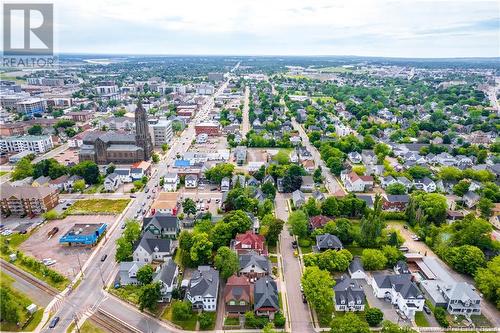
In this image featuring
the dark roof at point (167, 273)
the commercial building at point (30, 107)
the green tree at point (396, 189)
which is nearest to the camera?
the dark roof at point (167, 273)

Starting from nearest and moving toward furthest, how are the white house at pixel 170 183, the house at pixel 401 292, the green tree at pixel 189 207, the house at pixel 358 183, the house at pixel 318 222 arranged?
the house at pixel 401 292 < the house at pixel 318 222 < the green tree at pixel 189 207 < the house at pixel 358 183 < the white house at pixel 170 183

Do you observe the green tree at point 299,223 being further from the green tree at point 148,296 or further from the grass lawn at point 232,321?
the green tree at point 148,296

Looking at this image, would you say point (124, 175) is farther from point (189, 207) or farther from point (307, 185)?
point (307, 185)

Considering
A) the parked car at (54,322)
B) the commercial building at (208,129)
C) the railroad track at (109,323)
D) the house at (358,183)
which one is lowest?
the parked car at (54,322)

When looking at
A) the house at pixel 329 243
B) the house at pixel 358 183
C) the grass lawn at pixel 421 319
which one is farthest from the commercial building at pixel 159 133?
the grass lawn at pixel 421 319

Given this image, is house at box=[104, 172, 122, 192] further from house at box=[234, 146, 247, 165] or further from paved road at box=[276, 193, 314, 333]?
paved road at box=[276, 193, 314, 333]

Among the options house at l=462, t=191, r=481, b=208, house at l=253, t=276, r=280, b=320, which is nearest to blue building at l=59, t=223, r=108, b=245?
house at l=253, t=276, r=280, b=320

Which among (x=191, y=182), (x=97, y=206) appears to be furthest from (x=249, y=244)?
(x=97, y=206)

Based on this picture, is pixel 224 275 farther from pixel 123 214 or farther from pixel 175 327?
pixel 123 214
